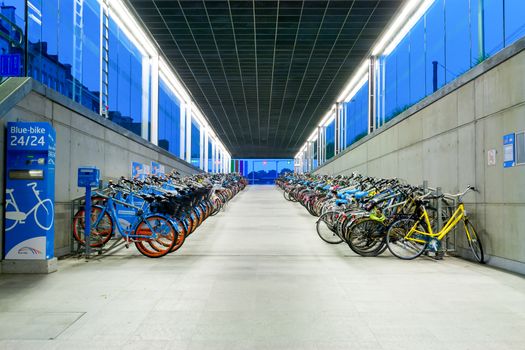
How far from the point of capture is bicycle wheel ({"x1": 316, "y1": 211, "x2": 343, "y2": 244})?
7.96 meters

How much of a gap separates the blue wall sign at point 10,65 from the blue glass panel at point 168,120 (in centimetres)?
991

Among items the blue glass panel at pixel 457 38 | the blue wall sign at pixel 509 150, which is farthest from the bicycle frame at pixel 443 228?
the blue glass panel at pixel 457 38

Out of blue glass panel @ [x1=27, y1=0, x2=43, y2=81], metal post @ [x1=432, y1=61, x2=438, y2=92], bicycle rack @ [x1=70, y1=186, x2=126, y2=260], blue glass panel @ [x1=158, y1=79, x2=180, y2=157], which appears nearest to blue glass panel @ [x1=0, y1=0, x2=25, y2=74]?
blue glass panel @ [x1=27, y1=0, x2=43, y2=81]

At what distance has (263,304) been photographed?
4047 millimetres

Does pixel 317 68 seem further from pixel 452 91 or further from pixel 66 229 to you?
pixel 66 229

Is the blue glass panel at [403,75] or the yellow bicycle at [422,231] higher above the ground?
the blue glass panel at [403,75]

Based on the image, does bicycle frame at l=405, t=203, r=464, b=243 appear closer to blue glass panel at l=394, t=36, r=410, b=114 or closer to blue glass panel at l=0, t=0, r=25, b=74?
blue glass panel at l=394, t=36, r=410, b=114

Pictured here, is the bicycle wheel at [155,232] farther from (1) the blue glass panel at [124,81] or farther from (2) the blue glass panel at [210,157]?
(2) the blue glass panel at [210,157]

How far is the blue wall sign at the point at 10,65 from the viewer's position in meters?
5.89

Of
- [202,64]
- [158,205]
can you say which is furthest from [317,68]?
[158,205]

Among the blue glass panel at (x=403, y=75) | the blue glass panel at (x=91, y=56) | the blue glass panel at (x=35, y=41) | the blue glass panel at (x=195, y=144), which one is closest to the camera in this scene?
the blue glass panel at (x=35, y=41)

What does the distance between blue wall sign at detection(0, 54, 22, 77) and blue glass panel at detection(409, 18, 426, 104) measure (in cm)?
709

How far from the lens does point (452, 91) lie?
729cm

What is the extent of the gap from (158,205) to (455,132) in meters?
4.35
